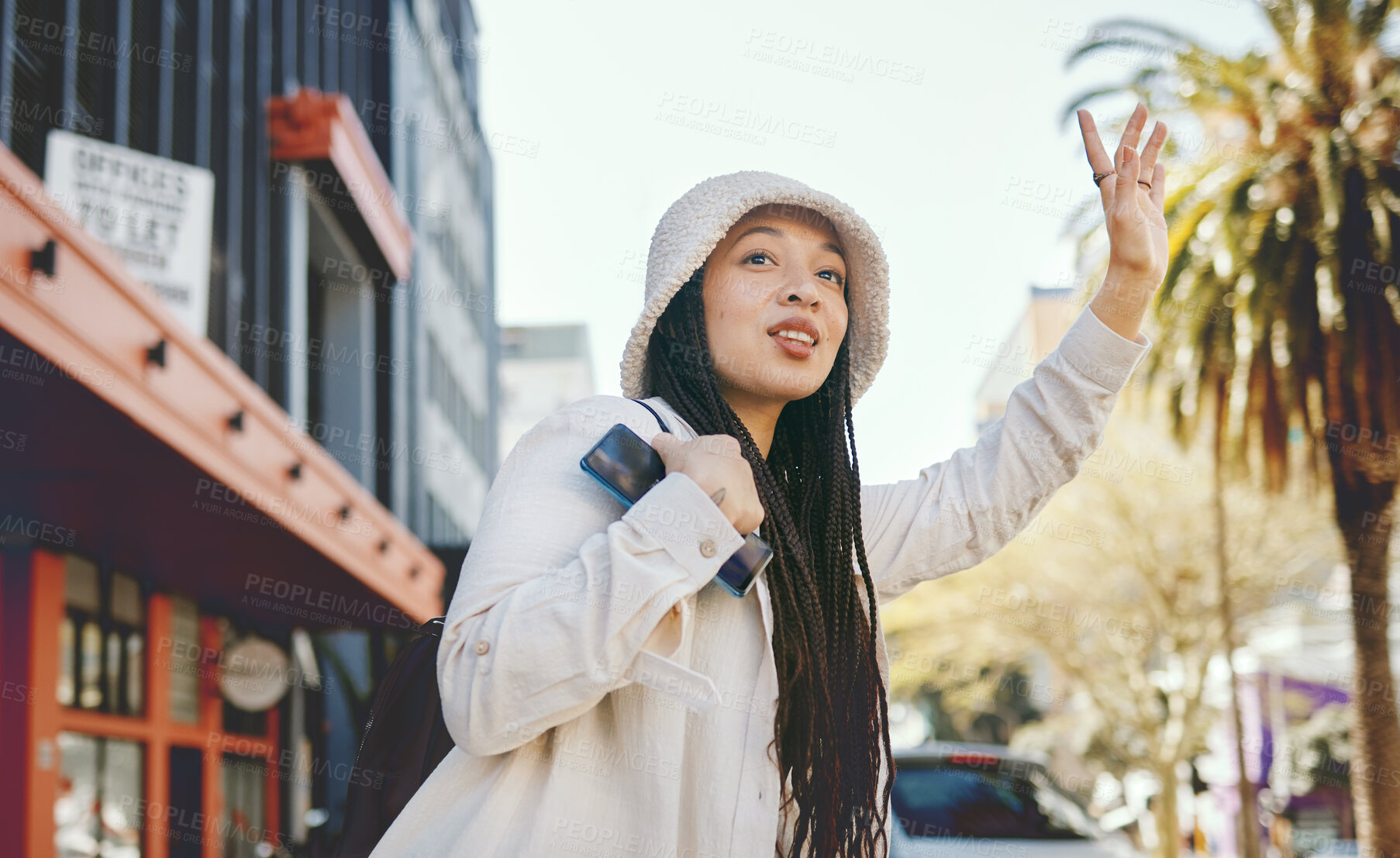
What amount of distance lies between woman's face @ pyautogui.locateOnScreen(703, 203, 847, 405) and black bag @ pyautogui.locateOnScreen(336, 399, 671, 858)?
0.69 m

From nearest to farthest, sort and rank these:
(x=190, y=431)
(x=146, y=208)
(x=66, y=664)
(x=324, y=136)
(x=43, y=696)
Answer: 1. (x=190, y=431)
2. (x=43, y=696)
3. (x=66, y=664)
4. (x=146, y=208)
5. (x=324, y=136)

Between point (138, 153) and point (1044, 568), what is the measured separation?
17278mm

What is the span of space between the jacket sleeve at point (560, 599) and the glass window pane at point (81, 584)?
7.55 metres

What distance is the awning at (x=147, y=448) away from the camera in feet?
15.0

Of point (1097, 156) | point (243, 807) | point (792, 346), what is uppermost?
point (1097, 156)

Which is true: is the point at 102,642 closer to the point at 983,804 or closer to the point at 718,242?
the point at 983,804

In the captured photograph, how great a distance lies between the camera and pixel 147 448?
6.04 meters

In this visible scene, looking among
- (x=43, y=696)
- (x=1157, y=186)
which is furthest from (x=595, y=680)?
(x=43, y=696)

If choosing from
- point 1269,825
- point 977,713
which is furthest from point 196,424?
point 977,713

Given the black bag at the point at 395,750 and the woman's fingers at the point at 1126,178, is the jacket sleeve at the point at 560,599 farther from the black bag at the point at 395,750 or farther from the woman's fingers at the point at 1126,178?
the woman's fingers at the point at 1126,178

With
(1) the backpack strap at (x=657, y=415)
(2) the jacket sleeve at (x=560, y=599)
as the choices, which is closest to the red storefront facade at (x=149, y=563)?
(1) the backpack strap at (x=657, y=415)

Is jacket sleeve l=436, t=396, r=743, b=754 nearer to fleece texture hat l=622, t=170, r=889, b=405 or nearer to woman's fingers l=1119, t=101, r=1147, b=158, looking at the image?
fleece texture hat l=622, t=170, r=889, b=405

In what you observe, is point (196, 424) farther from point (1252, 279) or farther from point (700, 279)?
point (1252, 279)

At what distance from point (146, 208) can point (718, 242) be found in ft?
26.4
